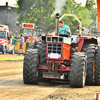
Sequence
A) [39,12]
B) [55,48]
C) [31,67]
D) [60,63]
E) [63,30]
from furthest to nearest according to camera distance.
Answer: [39,12] → [63,30] → [60,63] → [55,48] → [31,67]

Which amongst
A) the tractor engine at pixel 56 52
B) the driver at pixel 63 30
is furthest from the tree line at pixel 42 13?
the tractor engine at pixel 56 52

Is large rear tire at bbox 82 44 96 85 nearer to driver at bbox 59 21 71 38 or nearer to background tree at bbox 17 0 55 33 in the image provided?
driver at bbox 59 21 71 38

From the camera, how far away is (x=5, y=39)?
80.2 feet

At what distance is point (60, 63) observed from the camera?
27.3ft

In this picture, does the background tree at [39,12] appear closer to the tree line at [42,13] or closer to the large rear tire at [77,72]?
the tree line at [42,13]

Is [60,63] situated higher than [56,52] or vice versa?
[56,52]

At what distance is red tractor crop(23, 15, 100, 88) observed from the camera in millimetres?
7711

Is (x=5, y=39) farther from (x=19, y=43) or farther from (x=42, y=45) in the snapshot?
(x=42, y=45)

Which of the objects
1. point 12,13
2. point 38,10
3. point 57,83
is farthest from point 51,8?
point 57,83

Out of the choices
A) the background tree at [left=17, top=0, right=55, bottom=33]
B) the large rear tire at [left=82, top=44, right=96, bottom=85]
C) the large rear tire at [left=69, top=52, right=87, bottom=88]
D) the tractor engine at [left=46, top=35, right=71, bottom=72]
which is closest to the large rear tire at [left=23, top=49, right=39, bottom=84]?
the tractor engine at [left=46, top=35, right=71, bottom=72]

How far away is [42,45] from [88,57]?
1565mm

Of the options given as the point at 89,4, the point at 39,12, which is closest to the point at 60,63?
the point at 39,12

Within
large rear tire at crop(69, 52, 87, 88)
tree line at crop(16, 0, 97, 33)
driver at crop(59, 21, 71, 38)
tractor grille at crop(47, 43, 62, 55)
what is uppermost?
tree line at crop(16, 0, 97, 33)

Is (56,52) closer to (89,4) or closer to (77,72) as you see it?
(77,72)
